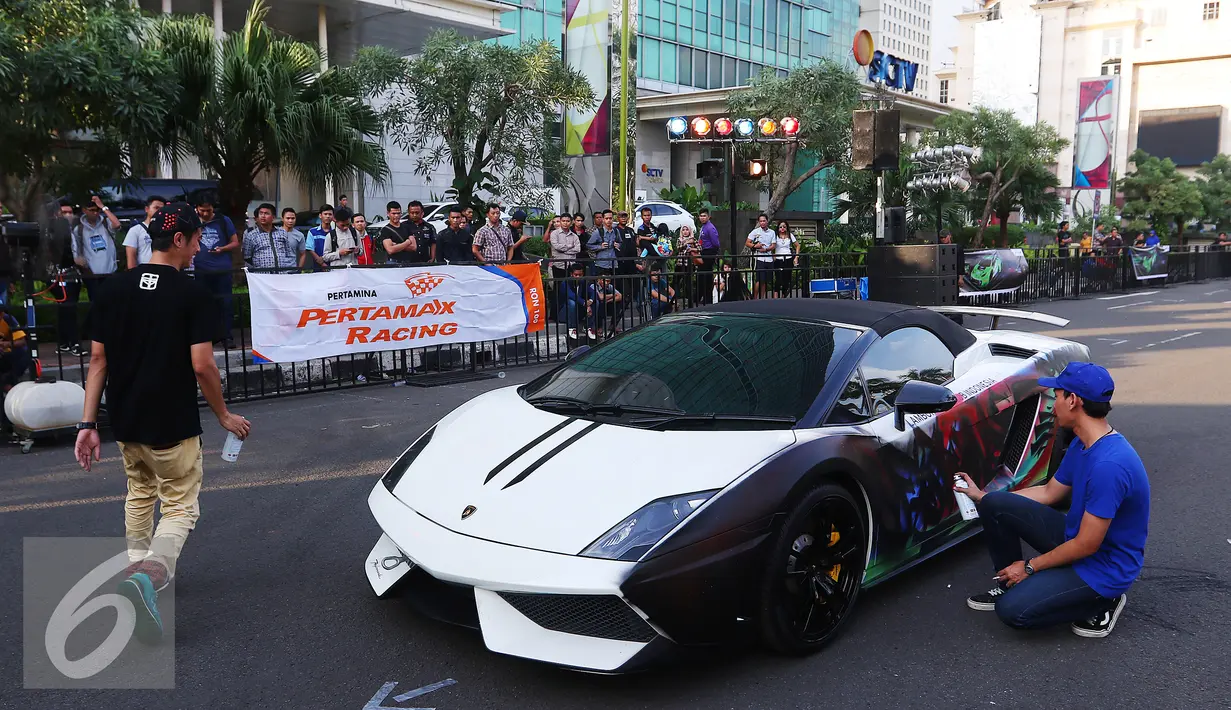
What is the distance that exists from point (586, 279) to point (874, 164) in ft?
13.5

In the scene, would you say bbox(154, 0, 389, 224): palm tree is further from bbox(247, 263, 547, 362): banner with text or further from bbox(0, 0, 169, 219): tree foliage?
bbox(247, 263, 547, 362): banner with text

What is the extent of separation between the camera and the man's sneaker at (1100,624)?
400 cm

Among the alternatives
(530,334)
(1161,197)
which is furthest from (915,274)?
(1161,197)

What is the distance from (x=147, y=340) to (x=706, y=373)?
241 cm

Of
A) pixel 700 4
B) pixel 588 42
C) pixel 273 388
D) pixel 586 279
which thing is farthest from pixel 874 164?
pixel 700 4

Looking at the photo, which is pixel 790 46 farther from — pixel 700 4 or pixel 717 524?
pixel 717 524

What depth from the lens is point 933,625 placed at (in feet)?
13.5

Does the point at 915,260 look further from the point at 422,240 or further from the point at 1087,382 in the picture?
the point at 1087,382

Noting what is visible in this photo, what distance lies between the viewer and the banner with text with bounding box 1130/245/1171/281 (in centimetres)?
2963

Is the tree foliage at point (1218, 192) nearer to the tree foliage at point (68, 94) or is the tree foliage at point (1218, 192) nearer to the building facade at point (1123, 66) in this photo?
the building facade at point (1123, 66)

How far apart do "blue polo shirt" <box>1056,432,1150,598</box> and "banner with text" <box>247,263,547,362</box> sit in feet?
25.9

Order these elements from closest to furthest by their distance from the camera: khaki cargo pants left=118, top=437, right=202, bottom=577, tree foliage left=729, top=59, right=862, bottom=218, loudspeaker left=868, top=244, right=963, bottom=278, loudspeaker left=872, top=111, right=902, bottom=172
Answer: khaki cargo pants left=118, top=437, right=202, bottom=577, loudspeaker left=868, top=244, right=963, bottom=278, loudspeaker left=872, top=111, right=902, bottom=172, tree foliage left=729, top=59, right=862, bottom=218

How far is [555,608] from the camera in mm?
3258

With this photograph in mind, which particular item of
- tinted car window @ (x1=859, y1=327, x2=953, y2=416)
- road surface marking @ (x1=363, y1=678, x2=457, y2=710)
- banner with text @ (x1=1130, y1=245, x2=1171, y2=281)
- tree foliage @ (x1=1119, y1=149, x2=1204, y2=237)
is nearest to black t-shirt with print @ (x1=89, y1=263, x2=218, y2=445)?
road surface marking @ (x1=363, y1=678, x2=457, y2=710)
